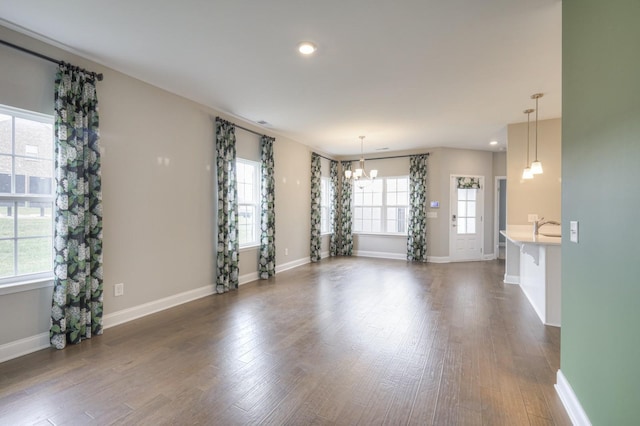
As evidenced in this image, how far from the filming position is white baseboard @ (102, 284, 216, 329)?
3279 mm

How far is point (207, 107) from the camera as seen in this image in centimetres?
445

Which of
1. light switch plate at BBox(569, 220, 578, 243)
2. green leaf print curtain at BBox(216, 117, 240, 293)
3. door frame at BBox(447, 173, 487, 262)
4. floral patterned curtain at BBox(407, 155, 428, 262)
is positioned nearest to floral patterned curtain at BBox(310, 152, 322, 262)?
floral patterned curtain at BBox(407, 155, 428, 262)

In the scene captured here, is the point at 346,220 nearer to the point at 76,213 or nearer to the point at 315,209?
the point at 315,209

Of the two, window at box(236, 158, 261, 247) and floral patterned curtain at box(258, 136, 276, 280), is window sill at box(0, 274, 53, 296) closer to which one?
window at box(236, 158, 261, 247)

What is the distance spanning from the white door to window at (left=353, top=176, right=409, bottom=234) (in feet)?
3.83

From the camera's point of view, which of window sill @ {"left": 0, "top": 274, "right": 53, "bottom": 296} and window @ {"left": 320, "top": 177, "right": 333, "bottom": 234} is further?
window @ {"left": 320, "top": 177, "right": 333, "bottom": 234}

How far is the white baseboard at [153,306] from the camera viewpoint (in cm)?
328

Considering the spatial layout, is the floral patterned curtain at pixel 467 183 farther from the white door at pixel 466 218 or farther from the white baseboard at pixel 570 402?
the white baseboard at pixel 570 402

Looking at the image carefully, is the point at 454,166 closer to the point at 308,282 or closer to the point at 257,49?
the point at 308,282

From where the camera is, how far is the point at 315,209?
7270 mm

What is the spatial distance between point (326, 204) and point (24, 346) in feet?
21.1

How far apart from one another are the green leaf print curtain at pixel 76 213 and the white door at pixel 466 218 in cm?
709

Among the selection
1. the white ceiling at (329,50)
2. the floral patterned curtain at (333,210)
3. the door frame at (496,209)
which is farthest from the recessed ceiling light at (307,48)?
the door frame at (496,209)

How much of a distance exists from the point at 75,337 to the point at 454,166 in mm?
7701
